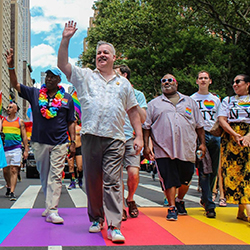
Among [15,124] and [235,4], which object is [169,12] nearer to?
[235,4]

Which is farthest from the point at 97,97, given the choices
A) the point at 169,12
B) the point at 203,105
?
the point at 169,12

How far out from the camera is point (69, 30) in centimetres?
452

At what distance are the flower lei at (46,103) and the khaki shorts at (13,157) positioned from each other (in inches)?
128

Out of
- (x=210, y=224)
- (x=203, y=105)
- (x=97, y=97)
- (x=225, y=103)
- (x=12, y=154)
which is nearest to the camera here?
(x=97, y=97)

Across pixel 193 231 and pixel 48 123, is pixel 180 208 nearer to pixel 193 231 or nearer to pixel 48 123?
pixel 193 231

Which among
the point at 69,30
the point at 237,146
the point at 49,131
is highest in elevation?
the point at 69,30

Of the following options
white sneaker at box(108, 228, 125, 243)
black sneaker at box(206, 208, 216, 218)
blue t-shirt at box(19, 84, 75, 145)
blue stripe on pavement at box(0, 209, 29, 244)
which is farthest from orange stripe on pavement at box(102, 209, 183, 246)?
blue t-shirt at box(19, 84, 75, 145)

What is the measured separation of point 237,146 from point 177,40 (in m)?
20.1

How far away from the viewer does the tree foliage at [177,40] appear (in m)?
23.5

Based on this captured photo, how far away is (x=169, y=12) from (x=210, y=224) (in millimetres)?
21686

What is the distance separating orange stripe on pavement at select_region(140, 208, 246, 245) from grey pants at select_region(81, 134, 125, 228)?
842 mm

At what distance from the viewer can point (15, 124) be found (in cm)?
883

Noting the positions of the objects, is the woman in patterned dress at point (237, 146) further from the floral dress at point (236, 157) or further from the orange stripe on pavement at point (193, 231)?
the orange stripe on pavement at point (193, 231)

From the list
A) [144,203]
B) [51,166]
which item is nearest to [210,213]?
[144,203]
